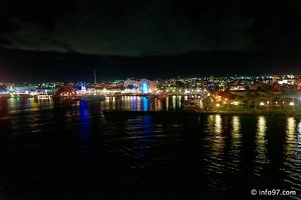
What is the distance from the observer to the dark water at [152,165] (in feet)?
32.4

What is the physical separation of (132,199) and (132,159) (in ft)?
14.7

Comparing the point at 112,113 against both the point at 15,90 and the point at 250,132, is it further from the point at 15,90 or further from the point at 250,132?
the point at 15,90

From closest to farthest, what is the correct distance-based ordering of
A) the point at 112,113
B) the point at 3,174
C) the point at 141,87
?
the point at 3,174 < the point at 112,113 < the point at 141,87

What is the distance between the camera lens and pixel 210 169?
11.9 metres

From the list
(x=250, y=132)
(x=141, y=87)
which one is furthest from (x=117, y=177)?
(x=141, y=87)

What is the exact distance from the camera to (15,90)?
143125 mm

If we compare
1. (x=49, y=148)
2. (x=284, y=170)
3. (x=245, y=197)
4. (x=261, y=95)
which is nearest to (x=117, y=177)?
(x=245, y=197)

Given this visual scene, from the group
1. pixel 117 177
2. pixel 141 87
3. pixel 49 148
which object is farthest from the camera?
pixel 141 87

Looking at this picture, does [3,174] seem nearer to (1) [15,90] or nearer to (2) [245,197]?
(2) [245,197]

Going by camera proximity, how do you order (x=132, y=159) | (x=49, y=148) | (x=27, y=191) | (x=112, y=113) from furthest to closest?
(x=112, y=113), (x=49, y=148), (x=132, y=159), (x=27, y=191)

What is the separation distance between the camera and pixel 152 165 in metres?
12.6

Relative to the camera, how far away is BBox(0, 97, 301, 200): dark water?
9883mm

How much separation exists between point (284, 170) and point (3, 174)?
1084 cm

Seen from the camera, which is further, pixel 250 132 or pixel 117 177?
pixel 250 132
